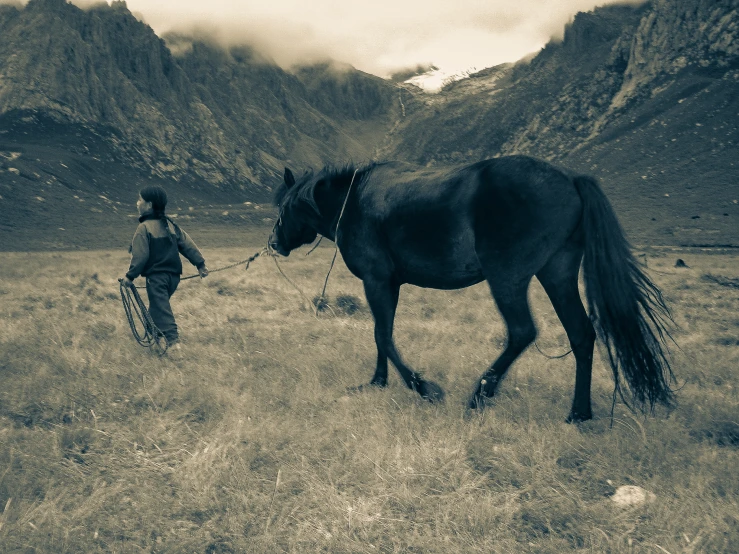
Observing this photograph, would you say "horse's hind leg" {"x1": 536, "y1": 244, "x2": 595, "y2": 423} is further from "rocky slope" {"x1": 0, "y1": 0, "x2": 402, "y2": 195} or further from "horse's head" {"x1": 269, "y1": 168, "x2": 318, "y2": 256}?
"rocky slope" {"x1": 0, "y1": 0, "x2": 402, "y2": 195}

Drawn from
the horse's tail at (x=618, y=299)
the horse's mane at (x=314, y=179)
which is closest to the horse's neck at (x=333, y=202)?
the horse's mane at (x=314, y=179)

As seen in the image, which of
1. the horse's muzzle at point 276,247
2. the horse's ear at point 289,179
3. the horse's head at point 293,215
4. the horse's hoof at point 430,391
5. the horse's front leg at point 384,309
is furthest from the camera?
the horse's muzzle at point 276,247

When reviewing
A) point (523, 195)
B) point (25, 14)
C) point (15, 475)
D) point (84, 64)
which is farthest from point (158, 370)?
point (25, 14)

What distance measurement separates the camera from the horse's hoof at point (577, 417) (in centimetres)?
455

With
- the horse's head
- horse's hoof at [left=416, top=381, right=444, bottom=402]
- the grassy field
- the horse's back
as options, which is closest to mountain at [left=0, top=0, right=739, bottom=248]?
the horse's head

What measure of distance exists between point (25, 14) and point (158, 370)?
127669mm

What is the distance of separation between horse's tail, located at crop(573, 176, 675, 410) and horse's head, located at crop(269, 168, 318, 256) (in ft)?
8.16

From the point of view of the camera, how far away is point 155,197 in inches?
271

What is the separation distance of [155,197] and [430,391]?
391 centimetres

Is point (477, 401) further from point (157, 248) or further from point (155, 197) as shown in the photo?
point (155, 197)

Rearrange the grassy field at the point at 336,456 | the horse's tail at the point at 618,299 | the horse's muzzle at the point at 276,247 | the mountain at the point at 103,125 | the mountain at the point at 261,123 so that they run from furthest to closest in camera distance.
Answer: the mountain at the point at 103,125 → the mountain at the point at 261,123 → the horse's muzzle at the point at 276,247 → the horse's tail at the point at 618,299 → the grassy field at the point at 336,456

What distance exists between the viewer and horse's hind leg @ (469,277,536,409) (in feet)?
15.2

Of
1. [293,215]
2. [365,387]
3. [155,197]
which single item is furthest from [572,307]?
[155,197]

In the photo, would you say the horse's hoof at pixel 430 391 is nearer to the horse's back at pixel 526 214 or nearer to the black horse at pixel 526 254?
the black horse at pixel 526 254
